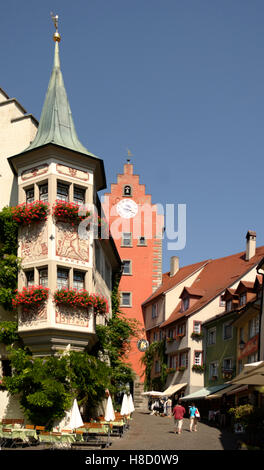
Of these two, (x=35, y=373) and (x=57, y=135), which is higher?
(x=57, y=135)

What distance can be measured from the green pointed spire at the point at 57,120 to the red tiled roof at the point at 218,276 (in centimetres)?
2294

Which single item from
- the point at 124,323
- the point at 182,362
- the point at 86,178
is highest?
the point at 86,178

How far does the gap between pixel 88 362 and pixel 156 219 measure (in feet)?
115

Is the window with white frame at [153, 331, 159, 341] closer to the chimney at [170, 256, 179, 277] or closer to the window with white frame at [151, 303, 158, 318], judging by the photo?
the window with white frame at [151, 303, 158, 318]

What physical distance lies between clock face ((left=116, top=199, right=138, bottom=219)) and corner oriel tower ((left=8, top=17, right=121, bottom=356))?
30.3 m

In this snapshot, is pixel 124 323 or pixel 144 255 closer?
pixel 124 323

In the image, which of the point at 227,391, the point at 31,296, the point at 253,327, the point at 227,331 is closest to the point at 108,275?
the point at 253,327

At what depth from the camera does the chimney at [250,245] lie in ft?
174

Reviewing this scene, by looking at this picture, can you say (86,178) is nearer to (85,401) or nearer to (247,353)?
(85,401)

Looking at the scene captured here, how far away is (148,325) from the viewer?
6156 centimetres

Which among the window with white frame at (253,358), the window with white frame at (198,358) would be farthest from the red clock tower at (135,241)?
the window with white frame at (253,358)

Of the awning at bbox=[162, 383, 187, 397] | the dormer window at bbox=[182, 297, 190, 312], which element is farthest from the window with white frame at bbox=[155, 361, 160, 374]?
the dormer window at bbox=[182, 297, 190, 312]

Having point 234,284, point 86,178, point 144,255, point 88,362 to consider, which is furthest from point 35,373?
point 144,255

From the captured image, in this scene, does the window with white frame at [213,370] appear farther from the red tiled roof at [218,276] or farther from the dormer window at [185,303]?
the dormer window at [185,303]
